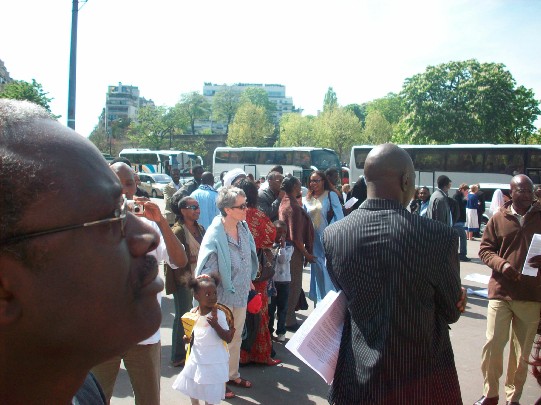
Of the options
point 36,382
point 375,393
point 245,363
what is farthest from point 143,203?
point 245,363

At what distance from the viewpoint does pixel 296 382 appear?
508 cm

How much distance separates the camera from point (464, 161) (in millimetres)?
22859

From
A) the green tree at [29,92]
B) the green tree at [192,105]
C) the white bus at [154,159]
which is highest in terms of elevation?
the green tree at [192,105]

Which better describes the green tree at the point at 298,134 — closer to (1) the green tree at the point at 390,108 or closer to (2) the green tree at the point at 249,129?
(2) the green tree at the point at 249,129

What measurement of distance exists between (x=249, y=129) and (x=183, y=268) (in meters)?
58.3

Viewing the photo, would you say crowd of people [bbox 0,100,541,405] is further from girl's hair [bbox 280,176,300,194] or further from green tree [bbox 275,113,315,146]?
green tree [bbox 275,113,315,146]

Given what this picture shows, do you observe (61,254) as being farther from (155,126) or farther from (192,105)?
(192,105)

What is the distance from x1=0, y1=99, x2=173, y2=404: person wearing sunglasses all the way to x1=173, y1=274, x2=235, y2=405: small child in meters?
3.11

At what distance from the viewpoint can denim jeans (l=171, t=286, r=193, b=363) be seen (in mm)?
5178

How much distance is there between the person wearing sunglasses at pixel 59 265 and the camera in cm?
82

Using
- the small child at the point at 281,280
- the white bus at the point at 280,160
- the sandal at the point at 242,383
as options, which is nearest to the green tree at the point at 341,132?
the white bus at the point at 280,160

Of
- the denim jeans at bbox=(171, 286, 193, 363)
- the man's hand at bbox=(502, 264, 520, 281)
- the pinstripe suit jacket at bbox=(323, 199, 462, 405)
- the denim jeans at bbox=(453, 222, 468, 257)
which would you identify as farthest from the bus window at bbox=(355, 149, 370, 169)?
the pinstripe suit jacket at bbox=(323, 199, 462, 405)

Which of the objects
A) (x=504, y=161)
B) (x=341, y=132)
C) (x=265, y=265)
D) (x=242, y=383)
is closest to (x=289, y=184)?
(x=265, y=265)

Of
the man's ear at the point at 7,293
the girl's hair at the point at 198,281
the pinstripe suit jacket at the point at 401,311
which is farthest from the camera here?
the girl's hair at the point at 198,281
